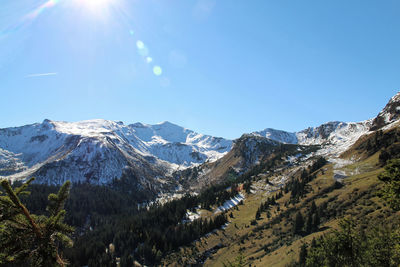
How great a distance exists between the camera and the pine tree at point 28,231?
7.04 metres

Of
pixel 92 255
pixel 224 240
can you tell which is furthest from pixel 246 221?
pixel 92 255

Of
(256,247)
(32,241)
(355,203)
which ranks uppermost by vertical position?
(32,241)

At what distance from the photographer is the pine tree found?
23.1 feet

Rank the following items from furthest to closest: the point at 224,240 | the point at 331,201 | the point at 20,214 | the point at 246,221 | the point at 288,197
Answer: the point at 288,197
the point at 246,221
the point at 224,240
the point at 331,201
the point at 20,214

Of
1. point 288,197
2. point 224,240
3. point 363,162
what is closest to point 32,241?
point 224,240

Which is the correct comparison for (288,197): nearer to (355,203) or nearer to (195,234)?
(355,203)

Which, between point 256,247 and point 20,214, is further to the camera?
point 256,247

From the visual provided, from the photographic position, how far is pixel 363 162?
184 meters

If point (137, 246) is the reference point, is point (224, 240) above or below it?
below

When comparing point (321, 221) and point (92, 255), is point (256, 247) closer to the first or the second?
point (321, 221)

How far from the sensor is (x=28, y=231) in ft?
24.8

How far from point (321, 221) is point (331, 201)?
21.6 meters

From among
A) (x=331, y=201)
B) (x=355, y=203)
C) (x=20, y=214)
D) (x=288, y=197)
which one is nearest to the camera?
(x=20, y=214)

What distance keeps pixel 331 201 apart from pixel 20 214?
535ft
